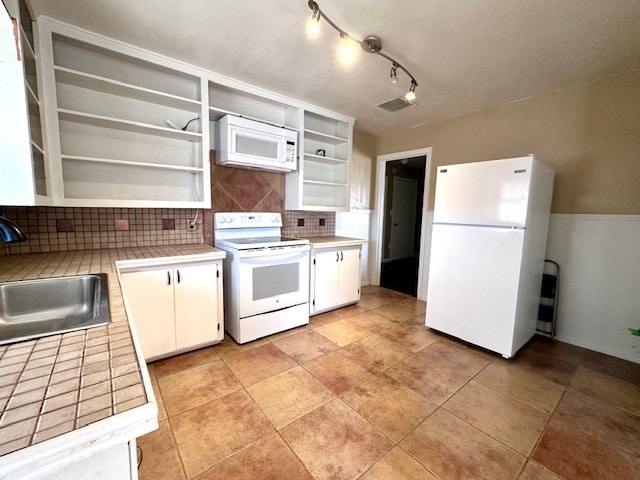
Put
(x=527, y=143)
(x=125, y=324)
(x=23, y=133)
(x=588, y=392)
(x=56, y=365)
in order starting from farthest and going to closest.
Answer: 1. (x=527, y=143)
2. (x=588, y=392)
3. (x=23, y=133)
4. (x=125, y=324)
5. (x=56, y=365)

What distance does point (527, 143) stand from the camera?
281cm

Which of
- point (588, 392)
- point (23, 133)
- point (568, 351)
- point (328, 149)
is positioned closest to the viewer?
point (23, 133)

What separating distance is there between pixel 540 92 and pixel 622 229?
1.44m

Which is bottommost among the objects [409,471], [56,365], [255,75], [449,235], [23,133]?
[409,471]

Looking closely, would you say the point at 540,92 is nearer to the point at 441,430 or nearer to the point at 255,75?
the point at 255,75

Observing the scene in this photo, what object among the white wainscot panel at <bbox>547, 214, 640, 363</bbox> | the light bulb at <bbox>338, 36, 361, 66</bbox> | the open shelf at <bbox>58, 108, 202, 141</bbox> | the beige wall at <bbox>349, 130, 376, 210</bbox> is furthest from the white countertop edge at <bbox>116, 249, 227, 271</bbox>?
the white wainscot panel at <bbox>547, 214, 640, 363</bbox>

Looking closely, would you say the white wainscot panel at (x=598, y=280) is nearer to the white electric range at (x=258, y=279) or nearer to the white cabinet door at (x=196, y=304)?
the white electric range at (x=258, y=279)

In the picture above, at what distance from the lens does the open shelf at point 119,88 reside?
1914 mm

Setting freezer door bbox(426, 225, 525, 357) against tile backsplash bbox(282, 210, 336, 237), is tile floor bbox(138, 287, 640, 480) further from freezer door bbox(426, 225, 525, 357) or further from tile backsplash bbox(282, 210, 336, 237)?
tile backsplash bbox(282, 210, 336, 237)

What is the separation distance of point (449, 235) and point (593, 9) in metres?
1.66

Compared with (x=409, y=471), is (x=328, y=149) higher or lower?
higher

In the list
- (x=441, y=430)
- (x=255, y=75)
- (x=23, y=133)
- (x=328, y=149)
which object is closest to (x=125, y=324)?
(x=23, y=133)

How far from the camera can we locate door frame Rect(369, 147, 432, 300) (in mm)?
3707

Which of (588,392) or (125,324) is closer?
(125,324)
